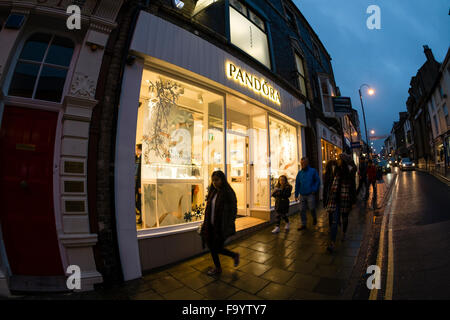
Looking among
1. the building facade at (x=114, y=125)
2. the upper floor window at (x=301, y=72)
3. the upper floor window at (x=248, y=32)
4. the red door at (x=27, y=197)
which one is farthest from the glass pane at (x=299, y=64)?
the red door at (x=27, y=197)

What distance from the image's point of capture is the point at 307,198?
5.00m

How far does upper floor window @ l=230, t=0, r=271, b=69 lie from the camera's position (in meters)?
6.19

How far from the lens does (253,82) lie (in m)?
5.87

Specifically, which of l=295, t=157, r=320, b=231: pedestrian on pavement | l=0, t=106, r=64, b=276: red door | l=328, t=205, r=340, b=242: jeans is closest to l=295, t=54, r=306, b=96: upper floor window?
l=295, t=157, r=320, b=231: pedestrian on pavement

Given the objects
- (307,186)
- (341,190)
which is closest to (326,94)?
(307,186)

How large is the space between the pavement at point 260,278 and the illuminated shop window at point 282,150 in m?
2.84

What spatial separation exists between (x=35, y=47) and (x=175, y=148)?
3156 millimetres

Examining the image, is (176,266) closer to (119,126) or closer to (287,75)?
(119,126)

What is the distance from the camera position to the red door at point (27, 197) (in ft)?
9.37

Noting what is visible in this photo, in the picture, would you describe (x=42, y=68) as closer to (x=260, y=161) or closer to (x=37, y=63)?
(x=37, y=63)

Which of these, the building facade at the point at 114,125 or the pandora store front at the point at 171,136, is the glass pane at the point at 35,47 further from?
the pandora store front at the point at 171,136

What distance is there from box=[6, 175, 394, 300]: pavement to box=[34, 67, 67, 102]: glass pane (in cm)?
319

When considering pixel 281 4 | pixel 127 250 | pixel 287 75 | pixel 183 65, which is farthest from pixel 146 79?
pixel 281 4

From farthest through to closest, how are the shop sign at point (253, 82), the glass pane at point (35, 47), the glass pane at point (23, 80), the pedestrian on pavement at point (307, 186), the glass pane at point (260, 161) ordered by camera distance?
the glass pane at point (260, 161), the shop sign at point (253, 82), the pedestrian on pavement at point (307, 186), the glass pane at point (35, 47), the glass pane at point (23, 80)
